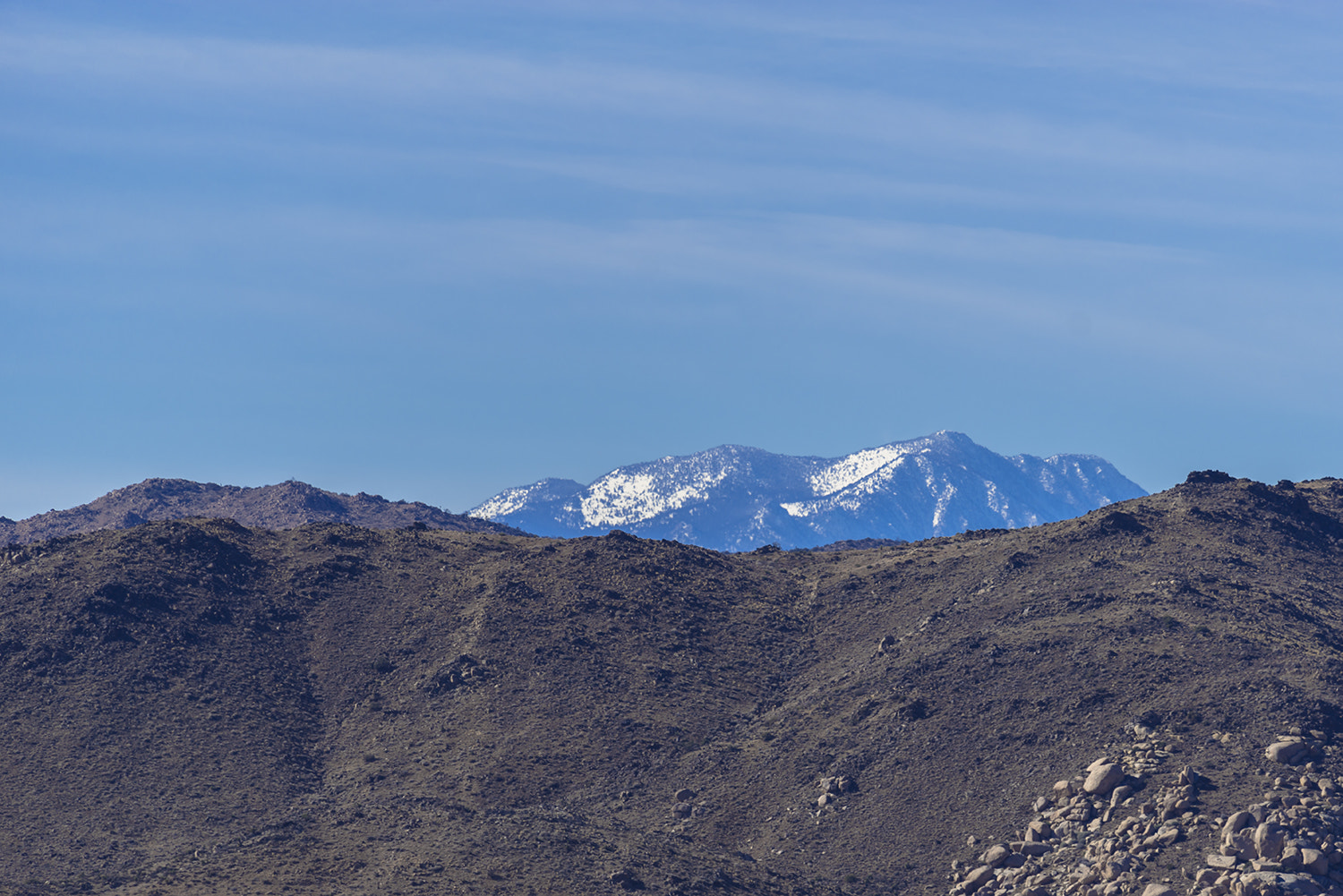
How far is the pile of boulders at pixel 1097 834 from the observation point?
235 ft

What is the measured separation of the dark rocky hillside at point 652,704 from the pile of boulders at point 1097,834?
0.22m

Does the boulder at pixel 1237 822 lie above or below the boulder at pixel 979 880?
above

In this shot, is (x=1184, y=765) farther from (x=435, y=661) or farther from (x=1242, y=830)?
(x=435, y=661)

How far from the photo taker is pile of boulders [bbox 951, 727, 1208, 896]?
7156cm

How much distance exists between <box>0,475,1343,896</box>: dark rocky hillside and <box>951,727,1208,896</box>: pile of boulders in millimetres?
224

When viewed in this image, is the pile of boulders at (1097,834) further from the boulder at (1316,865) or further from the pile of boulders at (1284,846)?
the boulder at (1316,865)

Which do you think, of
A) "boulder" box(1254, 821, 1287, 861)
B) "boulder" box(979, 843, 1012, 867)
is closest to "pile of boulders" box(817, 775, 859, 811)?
"boulder" box(979, 843, 1012, 867)

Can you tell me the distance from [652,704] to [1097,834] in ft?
102

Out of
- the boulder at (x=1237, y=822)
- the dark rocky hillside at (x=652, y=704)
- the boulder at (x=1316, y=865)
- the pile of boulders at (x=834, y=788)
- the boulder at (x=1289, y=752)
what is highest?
the dark rocky hillside at (x=652, y=704)

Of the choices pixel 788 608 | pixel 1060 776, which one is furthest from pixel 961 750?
pixel 788 608

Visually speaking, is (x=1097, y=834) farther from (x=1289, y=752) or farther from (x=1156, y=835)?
(x=1289, y=752)

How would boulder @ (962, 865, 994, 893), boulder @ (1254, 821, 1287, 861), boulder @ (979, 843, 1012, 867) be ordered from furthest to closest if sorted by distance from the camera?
boulder @ (979, 843, 1012, 867) → boulder @ (962, 865, 994, 893) → boulder @ (1254, 821, 1287, 861)

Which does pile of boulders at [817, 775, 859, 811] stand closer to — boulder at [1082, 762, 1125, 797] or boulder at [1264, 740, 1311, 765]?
boulder at [1082, 762, 1125, 797]

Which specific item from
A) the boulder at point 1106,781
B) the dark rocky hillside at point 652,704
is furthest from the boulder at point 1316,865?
the boulder at point 1106,781
